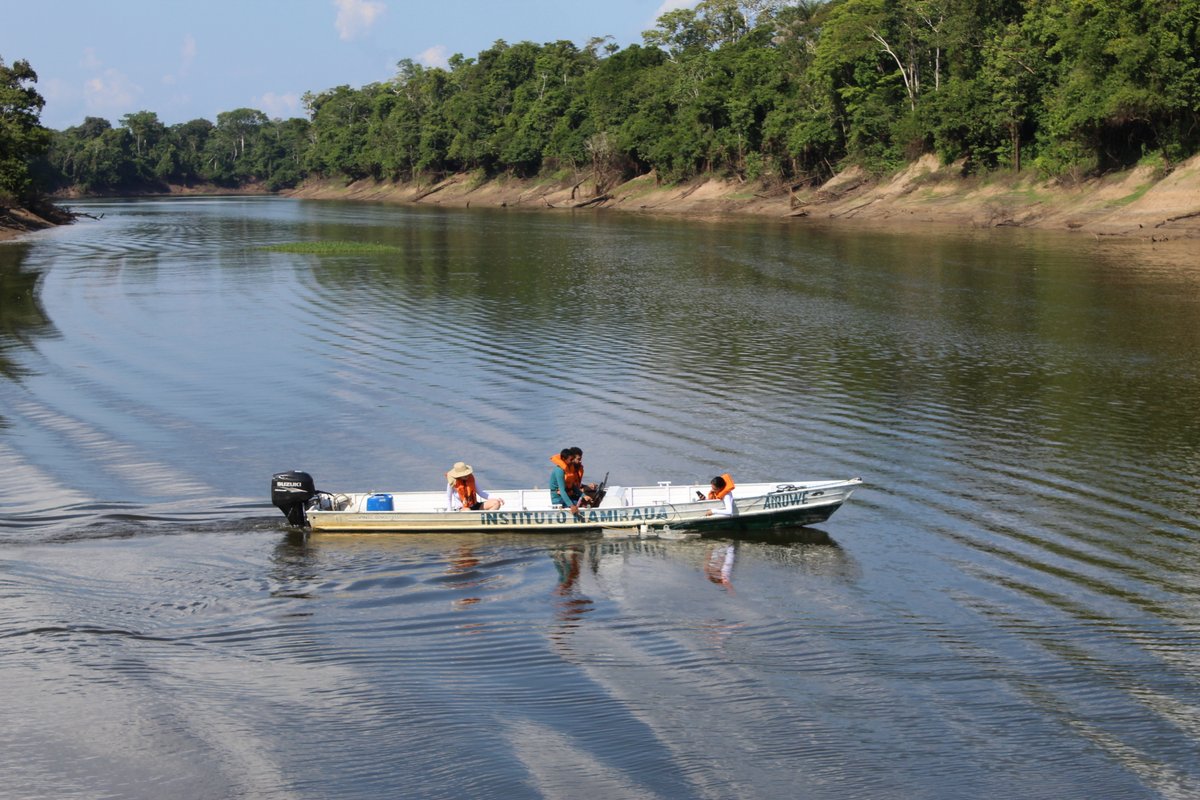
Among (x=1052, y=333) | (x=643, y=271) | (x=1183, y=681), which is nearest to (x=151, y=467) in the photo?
(x=1183, y=681)

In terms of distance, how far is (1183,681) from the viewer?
1360 cm

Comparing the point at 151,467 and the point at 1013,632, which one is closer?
the point at 1013,632

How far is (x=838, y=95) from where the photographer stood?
307 feet

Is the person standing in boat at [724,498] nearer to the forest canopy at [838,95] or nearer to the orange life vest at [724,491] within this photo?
the orange life vest at [724,491]

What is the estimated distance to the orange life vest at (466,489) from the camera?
19391mm

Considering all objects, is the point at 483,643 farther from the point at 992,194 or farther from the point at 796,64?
the point at 796,64

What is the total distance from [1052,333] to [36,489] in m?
28.3

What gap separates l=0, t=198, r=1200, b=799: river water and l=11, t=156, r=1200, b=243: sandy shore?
26518mm

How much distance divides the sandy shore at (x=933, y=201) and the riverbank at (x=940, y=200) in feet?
0.24

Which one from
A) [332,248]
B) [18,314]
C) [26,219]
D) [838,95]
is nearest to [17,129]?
[26,219]

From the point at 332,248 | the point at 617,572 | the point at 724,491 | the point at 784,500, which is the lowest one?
the point at 617,572

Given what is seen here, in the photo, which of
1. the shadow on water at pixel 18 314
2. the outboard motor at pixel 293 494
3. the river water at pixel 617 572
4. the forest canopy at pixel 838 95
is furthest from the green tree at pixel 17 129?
the outboard motor at pixel 293 494

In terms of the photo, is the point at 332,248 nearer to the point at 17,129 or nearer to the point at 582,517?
the point at 17,129

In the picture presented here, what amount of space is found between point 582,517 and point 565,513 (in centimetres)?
29
